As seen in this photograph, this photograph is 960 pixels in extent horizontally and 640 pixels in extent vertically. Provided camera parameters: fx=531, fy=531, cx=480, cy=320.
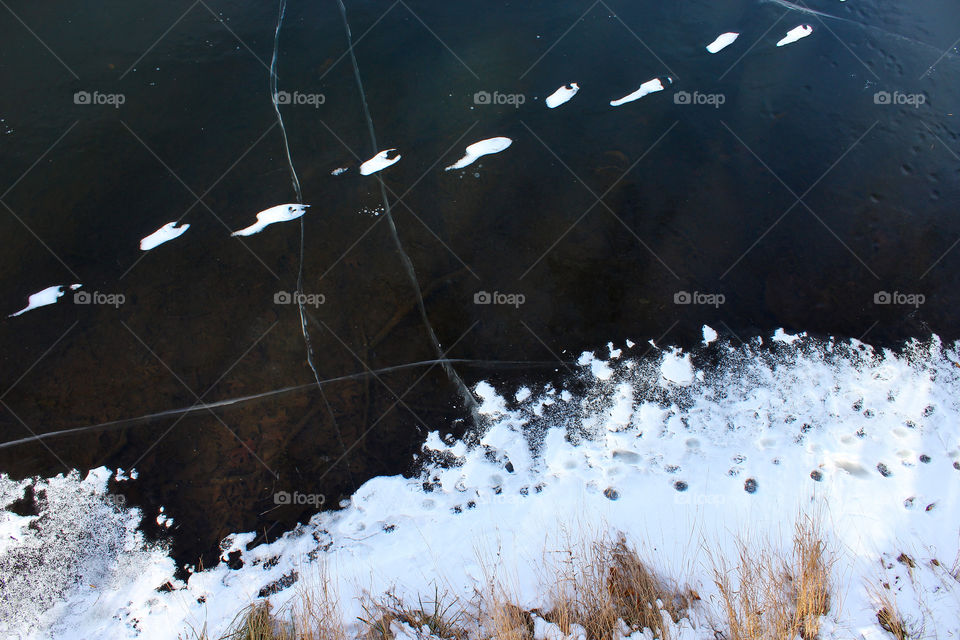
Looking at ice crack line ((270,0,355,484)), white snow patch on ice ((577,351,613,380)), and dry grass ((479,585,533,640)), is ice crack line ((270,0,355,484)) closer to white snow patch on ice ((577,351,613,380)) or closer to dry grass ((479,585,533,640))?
dry grass ((479,585,533,640))

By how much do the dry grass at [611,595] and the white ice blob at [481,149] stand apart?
2510mm

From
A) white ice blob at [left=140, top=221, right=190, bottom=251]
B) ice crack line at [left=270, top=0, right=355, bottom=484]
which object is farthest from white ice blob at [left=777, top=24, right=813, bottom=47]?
white ice blob at [left=140, top=221, right=190, bottom=251]

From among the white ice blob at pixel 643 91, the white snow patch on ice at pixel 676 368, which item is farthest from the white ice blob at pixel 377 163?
the white snow patch on ice at pixel 676 368

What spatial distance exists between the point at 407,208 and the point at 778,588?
2.87 metres

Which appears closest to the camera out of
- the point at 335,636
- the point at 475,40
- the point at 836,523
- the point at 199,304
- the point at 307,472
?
the point at 335,636

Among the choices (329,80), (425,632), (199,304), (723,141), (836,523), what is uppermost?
(329,80)

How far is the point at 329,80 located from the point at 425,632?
360 centimetres

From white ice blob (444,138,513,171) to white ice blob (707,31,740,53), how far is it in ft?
6.10

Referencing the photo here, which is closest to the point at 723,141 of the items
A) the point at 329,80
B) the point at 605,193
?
the point at 605,193

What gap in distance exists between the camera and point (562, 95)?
12.9 feet

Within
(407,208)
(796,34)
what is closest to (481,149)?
(407,208)

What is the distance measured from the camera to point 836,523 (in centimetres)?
257

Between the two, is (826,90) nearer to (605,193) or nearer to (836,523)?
(605,193)

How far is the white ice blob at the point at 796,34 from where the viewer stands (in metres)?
4.18
